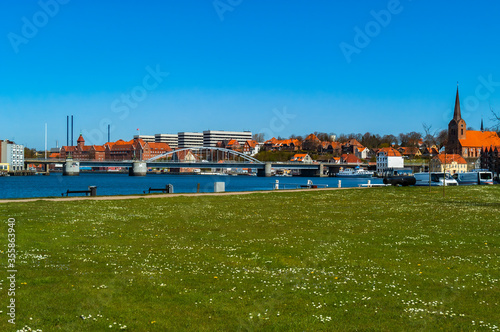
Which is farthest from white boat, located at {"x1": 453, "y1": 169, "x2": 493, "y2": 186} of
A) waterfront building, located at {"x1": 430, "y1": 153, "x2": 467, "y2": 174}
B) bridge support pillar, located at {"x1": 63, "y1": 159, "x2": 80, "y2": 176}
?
bridge support pillar, located at {"x1": 63, "y1": 159, "x2": 80, "y2": 176}

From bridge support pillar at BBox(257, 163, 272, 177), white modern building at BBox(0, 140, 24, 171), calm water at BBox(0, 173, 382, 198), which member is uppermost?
white modern building at BBox(0, 140, 24, 171)

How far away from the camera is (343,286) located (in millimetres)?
11148

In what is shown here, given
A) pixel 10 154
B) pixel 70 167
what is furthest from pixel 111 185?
pixel 10 154

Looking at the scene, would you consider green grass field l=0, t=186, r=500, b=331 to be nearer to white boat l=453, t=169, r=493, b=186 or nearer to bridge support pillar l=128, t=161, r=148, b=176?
white boat l=453, t=169, r=493, b=186

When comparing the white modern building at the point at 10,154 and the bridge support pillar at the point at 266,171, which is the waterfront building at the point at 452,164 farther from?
the white modern building at the point at 10,154

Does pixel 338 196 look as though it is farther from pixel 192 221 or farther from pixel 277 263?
pixel 277 263

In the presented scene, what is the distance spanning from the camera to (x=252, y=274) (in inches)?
480

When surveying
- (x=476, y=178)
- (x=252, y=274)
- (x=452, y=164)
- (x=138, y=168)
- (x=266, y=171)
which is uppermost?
(x=452, y=164)

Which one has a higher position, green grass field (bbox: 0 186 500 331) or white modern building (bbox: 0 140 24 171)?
white modern building (bbox: 0 140 24 171)

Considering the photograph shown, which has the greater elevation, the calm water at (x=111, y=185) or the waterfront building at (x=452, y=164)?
the waterfront building at (x=452, y=164)

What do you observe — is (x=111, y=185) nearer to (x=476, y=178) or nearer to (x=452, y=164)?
(x=476, y=178)

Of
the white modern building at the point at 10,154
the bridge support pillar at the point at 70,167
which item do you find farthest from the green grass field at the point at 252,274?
the white modern building at the point at 10,154

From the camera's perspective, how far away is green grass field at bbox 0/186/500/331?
29.3ft

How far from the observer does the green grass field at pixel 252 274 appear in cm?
892
